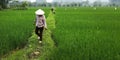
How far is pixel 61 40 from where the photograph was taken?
7641 millimetres

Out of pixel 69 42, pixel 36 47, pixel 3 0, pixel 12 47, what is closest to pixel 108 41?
pixel 69 42

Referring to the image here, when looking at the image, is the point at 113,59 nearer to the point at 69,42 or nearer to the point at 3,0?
the point at 69,42

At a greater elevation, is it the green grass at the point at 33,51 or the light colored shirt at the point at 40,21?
the light colored shirt at the point at 40,21

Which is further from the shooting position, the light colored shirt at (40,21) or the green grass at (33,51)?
the light colored shirt at (40,21)

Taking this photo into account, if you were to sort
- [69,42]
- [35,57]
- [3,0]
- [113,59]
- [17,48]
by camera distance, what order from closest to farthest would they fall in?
[113,59] < [35,57] < [69,42] < [17,48] < [3,0]

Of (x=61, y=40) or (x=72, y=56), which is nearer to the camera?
(x=72, y=56)

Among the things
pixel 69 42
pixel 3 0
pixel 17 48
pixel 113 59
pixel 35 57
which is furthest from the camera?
pixel 3 0

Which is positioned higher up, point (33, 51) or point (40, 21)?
point (40, 21)

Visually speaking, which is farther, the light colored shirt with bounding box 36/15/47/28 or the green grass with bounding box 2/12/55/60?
the light colored shirt with bounding box 36/15/47/28

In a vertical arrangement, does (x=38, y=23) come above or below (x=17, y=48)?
above

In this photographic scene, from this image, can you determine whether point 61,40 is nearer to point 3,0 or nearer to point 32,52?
point 32,52

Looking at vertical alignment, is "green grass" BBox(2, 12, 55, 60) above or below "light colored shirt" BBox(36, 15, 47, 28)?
below

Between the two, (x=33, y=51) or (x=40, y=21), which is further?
(x=40, y=21)

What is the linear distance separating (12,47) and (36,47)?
20.6 inches
